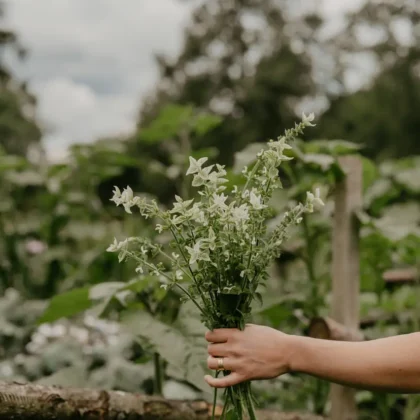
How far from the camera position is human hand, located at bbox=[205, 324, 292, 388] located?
1.45 m

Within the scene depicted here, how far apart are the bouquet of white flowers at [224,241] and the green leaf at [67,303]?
757mm

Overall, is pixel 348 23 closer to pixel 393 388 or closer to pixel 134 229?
pixel 134 229

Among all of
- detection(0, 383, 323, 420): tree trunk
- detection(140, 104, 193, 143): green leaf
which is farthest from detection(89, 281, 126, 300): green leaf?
detection(140, 104, 193, 143): green leaf

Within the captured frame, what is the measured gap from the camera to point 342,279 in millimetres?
2646

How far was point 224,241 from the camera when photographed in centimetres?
141

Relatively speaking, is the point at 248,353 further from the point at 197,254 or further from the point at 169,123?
the point at 169,123

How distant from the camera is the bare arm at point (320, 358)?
4.72ft

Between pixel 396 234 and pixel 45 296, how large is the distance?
2881mm

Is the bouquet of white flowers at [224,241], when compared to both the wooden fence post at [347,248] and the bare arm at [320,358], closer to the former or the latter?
the bare arm at [320,358]

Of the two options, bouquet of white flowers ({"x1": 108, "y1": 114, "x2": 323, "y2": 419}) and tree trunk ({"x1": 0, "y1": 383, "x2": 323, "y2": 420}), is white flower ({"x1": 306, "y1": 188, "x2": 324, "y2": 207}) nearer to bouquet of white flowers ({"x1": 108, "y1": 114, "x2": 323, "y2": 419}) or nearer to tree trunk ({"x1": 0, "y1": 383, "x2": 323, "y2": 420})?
bouquet of white flowers ({"x1": 108, "y1": 114, "x2": 323, "y2": 419})

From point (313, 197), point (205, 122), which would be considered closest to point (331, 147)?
point (313, 197)

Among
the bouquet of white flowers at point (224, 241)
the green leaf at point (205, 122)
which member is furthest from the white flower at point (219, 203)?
the green leaf at point (205, 122)

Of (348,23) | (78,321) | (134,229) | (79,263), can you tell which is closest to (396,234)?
(78,321)

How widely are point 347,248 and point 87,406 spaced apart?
1.22 m
